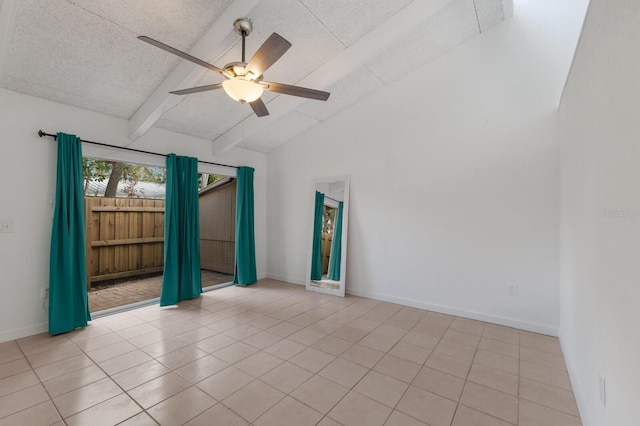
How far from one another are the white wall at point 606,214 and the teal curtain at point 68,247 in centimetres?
439

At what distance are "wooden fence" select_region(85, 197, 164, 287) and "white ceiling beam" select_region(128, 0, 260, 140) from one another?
2454mm

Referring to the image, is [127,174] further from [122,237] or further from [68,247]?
[68,247]

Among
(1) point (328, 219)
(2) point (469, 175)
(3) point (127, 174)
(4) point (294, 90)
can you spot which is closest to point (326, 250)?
(1) point (328, 219)

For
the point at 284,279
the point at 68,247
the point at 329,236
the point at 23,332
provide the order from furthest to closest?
the point at 284,279, the point at 329,236, the point at 68,247, the point at 23,332

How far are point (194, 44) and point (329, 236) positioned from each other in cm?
315

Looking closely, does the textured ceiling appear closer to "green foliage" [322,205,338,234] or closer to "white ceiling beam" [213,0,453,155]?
"white ceiling beam" [213,0,453,155]

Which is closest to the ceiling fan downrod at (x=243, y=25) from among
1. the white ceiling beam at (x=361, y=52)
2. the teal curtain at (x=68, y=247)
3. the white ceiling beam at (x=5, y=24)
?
the white ceiling beam at (x=361, y=52)

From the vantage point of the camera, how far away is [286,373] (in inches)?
90.0

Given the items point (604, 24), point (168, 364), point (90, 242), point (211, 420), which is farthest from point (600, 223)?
point (90, 242)

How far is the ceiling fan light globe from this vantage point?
2.05 m

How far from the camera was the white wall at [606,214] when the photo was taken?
1.04 meters

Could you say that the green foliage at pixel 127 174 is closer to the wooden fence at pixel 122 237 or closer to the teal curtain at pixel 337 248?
the wooden fence at pixel 122 237

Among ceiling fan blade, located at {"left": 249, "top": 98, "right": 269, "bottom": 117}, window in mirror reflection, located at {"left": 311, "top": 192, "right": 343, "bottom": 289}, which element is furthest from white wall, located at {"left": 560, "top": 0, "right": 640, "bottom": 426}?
window in mirror reflection, located at {"left": 311, "top": 192, "right": 343, "bottom": 289}

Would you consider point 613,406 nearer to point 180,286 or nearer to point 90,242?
point 180,286
